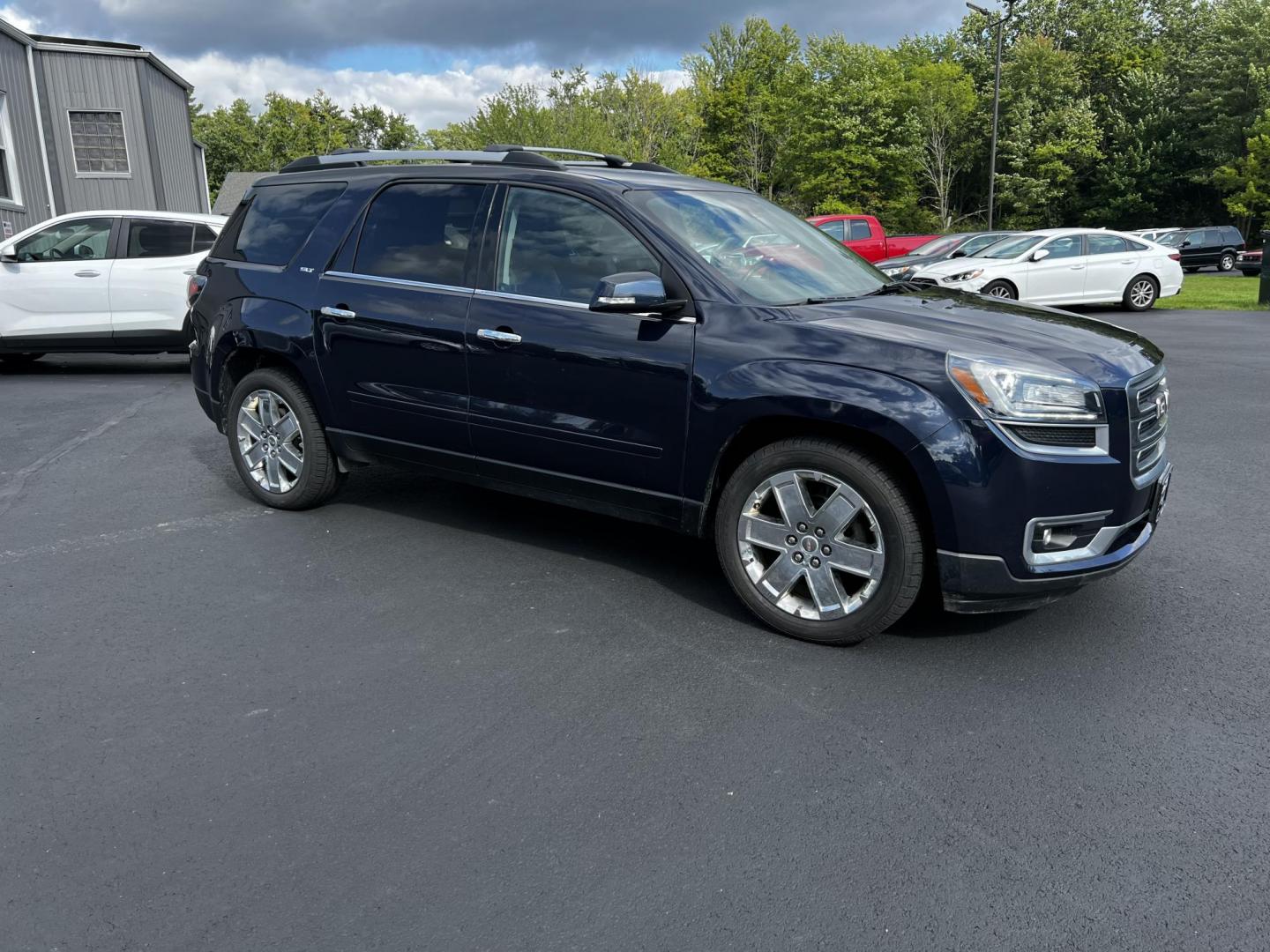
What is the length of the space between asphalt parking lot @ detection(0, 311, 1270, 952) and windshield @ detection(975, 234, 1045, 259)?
13.2 meters

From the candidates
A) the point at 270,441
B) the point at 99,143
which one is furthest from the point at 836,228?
the point at 270,441

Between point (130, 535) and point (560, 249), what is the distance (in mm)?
2822

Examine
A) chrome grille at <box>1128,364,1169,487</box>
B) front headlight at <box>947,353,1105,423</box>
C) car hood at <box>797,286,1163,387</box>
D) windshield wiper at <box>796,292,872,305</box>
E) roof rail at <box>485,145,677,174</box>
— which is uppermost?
roof rail at <box>485,145,677,174</box>

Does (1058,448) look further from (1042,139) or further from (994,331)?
(1042,139)

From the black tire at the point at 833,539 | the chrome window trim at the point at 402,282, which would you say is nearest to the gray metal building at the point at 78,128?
the chrome window trim at the point at 402,282

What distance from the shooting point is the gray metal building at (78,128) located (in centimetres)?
2264

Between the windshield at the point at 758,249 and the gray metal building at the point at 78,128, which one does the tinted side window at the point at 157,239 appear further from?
the gray metal building at the point at 78,128

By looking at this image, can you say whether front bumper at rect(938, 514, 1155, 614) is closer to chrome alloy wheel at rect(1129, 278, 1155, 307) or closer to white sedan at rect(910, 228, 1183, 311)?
white sedan at rect(910, 228, 1183, 311)

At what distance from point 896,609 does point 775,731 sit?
80 centimetres

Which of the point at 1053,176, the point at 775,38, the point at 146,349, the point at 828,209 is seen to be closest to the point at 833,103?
the point at 828,209

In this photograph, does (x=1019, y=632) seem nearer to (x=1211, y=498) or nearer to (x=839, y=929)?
(x=839, y=929)

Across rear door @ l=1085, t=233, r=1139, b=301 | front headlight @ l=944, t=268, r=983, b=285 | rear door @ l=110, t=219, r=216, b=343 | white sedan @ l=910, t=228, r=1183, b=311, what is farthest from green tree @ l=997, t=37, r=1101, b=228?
rear door @ l=110, t=219, r=216, b=343

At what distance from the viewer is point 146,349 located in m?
11.6

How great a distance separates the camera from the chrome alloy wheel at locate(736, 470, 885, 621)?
392cm
